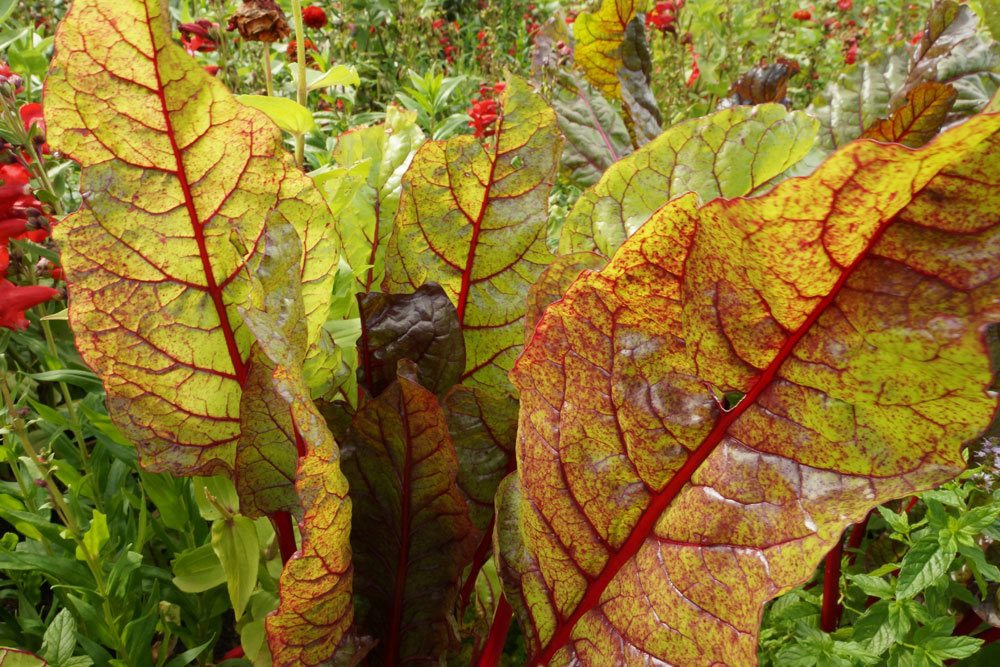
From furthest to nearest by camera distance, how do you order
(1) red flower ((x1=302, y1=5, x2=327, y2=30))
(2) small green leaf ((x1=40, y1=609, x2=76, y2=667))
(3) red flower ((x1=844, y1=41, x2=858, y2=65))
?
(3) red flower ((x1=844, y1=41, x2=858, y2=65)) → (1) red flower ((x1=302, y1=5, x2=327, y2=30)) → (2) small green leaf ((x1=40, y1=609, x2=76, y2=667))

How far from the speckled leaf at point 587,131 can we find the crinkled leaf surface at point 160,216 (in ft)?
1.66

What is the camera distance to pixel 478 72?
4.41 metres

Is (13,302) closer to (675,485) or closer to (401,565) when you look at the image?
(401,565)

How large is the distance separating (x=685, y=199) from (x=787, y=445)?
156 mm

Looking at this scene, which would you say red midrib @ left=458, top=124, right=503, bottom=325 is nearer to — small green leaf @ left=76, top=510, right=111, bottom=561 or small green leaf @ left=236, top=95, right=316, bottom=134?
small green leaf @ left=236, top=95, right=316, bottom=134

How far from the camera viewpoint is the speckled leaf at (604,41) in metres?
1.03

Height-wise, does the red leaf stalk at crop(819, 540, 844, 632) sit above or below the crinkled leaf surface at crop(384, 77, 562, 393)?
below

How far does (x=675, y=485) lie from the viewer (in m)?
0.50

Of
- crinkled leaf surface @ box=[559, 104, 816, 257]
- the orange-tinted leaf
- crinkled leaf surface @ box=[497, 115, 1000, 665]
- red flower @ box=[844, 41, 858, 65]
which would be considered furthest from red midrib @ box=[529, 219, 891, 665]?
red flower @ box=[844, 41, 858, 65]

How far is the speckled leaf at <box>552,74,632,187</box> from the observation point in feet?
3.38

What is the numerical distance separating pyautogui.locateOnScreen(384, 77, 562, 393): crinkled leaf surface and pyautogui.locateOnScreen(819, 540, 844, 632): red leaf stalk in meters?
0.44

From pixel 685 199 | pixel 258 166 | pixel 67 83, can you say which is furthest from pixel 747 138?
pixel 67 83

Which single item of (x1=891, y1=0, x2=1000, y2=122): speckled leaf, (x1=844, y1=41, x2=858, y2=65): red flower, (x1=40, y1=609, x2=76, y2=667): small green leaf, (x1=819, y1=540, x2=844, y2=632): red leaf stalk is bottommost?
(x1=844, y1=41, x2=858, y2=65): red flower

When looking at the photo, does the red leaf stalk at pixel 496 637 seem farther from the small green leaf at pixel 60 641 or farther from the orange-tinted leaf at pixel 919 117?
the orange-tinted leaf at pixel 919 117
